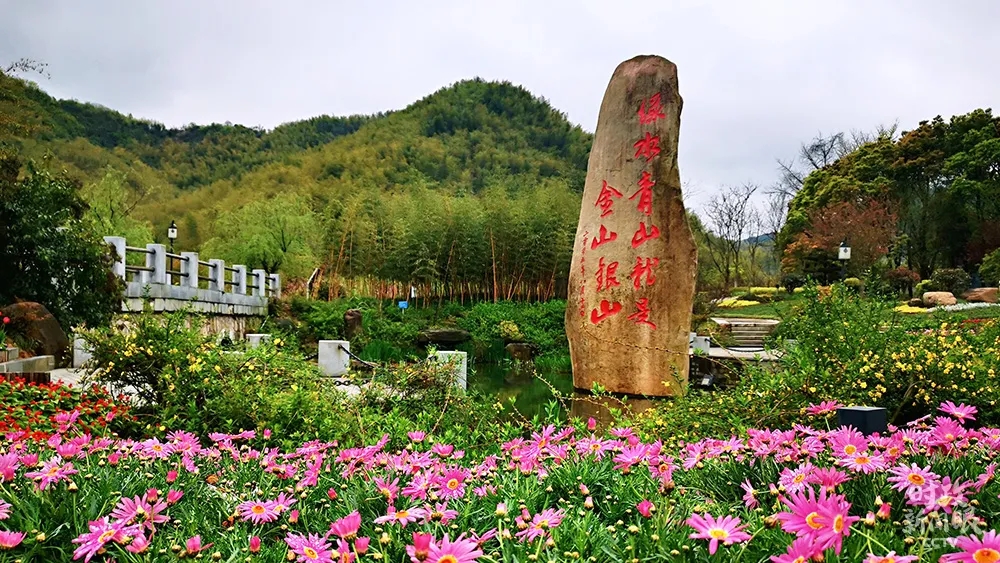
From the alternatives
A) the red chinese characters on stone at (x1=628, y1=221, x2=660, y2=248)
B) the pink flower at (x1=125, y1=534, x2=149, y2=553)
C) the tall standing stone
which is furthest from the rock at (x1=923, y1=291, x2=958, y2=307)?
the pink flower at (x1=125, y1=534, x2=149, y2=553)

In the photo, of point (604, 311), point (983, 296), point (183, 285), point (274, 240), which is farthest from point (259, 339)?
point (983, 296)

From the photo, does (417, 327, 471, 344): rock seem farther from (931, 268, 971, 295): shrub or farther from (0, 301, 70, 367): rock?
(931, 268, 971, 295): shrub

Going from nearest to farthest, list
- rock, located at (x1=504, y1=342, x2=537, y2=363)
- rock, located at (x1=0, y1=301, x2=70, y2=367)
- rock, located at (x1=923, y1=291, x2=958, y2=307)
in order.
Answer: rock, located at (x1=0, y1=301, x2=70, y2=367), rock, located at (x1=504, y1=342, x2=537, y2=363), rock, located at (x1=923, y1=291, x2=958, y2=307)

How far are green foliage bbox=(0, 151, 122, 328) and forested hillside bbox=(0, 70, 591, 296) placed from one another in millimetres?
1583

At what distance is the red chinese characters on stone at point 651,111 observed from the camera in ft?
18.2

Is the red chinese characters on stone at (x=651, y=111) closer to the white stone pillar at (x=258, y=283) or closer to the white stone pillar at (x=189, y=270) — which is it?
the white stone pillar at (x=189, y=270)

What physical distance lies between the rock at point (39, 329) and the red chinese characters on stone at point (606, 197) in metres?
5.54

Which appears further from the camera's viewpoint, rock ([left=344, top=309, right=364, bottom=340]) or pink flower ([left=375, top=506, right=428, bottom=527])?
rock ([left=344, top=309, right=364, bottom=340])

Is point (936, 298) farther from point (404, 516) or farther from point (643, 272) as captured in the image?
point (404, 516)

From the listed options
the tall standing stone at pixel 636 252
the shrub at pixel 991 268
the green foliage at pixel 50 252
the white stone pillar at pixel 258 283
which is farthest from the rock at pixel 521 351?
the shrub at pixel 991 268

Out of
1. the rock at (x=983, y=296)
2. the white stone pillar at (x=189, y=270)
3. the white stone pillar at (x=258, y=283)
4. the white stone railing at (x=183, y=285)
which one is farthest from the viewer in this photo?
the rock at (x=983, y=296)

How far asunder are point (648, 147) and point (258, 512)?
4853 mm

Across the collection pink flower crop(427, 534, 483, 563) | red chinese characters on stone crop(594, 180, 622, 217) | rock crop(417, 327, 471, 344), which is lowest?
rock crop(417, 327, 471, 344)

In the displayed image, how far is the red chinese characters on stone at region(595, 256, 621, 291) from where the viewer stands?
216 inches
